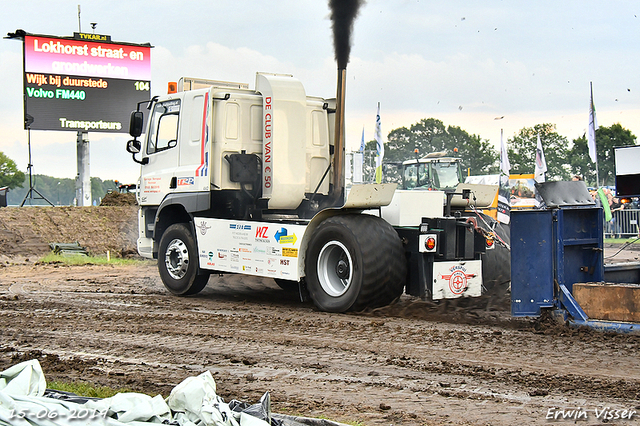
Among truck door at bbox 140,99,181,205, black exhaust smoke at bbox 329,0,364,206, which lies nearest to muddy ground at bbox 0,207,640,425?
truck door at bbox 140,99,181,205

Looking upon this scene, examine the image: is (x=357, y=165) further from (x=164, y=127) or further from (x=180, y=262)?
(x=180, y=262)

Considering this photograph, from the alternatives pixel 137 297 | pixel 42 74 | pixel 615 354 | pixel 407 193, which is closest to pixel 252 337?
pixel 407 193

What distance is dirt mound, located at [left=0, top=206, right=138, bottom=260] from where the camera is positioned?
20.9m

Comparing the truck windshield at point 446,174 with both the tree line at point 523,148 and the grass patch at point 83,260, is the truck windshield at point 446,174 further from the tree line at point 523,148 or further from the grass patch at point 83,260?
the tree line at point 523,148

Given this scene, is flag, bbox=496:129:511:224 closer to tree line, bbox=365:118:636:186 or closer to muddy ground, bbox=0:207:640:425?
muddy ground, bbox=0:207:640:425

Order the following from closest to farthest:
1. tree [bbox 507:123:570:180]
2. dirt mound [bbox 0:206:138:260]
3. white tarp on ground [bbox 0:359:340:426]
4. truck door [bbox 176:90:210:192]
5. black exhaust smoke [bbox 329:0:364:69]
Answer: white tarp on ground [bbox 0:359:340:426] < black exhaust smoke [bbox 329:0:364:69] < truck door [bbox 176:90:210:192] < dirt mound [bbox 0:206:138:260] < tree [bbox 507:123:570:180]

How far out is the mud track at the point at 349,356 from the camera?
498 cm

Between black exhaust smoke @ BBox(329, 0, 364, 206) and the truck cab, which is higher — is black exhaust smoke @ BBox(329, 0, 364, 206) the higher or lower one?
the higher one

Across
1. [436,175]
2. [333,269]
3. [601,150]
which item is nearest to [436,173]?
[436,175]

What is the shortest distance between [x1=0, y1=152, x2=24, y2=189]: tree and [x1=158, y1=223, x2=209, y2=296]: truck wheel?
2677 inches

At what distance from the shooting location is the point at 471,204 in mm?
10664

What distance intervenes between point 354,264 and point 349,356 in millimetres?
2397

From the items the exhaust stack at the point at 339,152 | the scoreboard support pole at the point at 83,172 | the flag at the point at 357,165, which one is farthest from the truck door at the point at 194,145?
A: the scoreboard support pole at the point at 83,172

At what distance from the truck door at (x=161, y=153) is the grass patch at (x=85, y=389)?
20.3 ft
